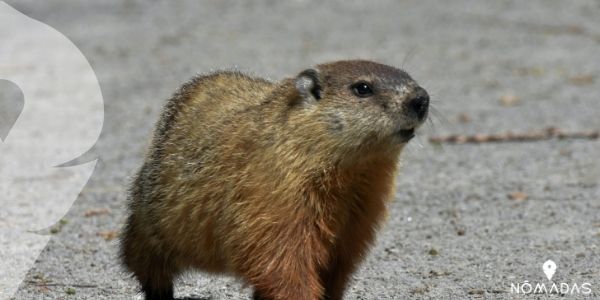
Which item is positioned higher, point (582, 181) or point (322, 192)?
point (582, 181)

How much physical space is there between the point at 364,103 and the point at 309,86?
0.34 metres

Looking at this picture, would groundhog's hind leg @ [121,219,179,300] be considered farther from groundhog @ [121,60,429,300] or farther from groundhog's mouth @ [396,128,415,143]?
groundhog's mouth @ [396,128,415,143]

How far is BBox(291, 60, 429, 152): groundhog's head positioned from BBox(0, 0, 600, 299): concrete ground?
76 centimetres

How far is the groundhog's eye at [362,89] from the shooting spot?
5.72m

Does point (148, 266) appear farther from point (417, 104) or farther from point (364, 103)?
point (417, 104)

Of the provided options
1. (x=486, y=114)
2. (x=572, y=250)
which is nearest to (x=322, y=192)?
(x=572, y=250)

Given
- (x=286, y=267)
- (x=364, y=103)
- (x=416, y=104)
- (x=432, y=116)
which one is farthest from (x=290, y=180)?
(x=432, y=116)

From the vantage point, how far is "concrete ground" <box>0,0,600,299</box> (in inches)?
279

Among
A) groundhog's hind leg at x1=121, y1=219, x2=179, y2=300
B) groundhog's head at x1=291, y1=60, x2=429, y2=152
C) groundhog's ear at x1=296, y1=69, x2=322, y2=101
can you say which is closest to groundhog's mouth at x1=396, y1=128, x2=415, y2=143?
groundhog's head at x1=291, y1=60, x2=429, y2=152

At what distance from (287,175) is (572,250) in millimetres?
2628

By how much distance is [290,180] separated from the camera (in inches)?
221

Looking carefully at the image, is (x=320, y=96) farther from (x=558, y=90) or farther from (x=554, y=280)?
(x=558, y=90)

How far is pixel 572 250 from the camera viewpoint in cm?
740

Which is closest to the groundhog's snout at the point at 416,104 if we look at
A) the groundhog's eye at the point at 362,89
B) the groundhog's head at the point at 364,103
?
the groundhog's head at the point at 364,103
